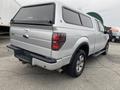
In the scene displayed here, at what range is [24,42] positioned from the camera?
3547mm

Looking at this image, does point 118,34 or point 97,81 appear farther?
point 118,34

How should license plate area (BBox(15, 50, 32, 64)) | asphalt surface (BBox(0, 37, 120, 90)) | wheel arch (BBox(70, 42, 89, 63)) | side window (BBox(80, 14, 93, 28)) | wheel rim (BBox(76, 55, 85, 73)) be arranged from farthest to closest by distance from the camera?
side window (BBox(80, 14, 93, 28)) → wheel rim (BBox(76, 55, 85, 73)) → wheel arch (BBox(70, 42, 89, 63)) → asphalt surface (BBox(0, 37, 120, 90)) → license plate area (BBox(15, 50, 32, 64))

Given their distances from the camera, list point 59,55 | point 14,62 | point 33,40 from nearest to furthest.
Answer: point 59,55, point 33,40, point 14,62

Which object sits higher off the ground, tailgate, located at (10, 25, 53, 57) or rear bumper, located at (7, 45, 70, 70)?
tailgate, located at (10, 25, 53, 57)

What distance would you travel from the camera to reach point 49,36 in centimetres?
296

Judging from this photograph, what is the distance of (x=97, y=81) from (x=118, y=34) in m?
13.8

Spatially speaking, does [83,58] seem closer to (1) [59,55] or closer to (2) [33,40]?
→ (1) [59,55]

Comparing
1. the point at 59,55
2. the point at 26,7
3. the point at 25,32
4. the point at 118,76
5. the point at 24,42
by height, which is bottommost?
the point at 118,76

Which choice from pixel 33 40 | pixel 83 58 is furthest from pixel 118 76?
pixel 33 40

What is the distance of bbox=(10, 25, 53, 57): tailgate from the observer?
3023mm

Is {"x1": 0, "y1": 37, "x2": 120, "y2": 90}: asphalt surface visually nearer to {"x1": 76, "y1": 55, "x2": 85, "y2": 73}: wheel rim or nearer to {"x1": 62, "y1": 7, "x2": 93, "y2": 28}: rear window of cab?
{"x1": 76, "y1": 55, "x2": 85, "y2": 73}: wheel rim

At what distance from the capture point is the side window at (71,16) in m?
3.40

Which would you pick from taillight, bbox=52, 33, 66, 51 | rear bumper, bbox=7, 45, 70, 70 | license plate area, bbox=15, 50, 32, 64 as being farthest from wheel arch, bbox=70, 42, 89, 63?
license plate area, bbox=15, 50, 32, 64

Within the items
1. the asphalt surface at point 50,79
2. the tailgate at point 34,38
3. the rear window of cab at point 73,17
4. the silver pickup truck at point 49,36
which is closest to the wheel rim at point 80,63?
the silver pickup truck at point 49,36
